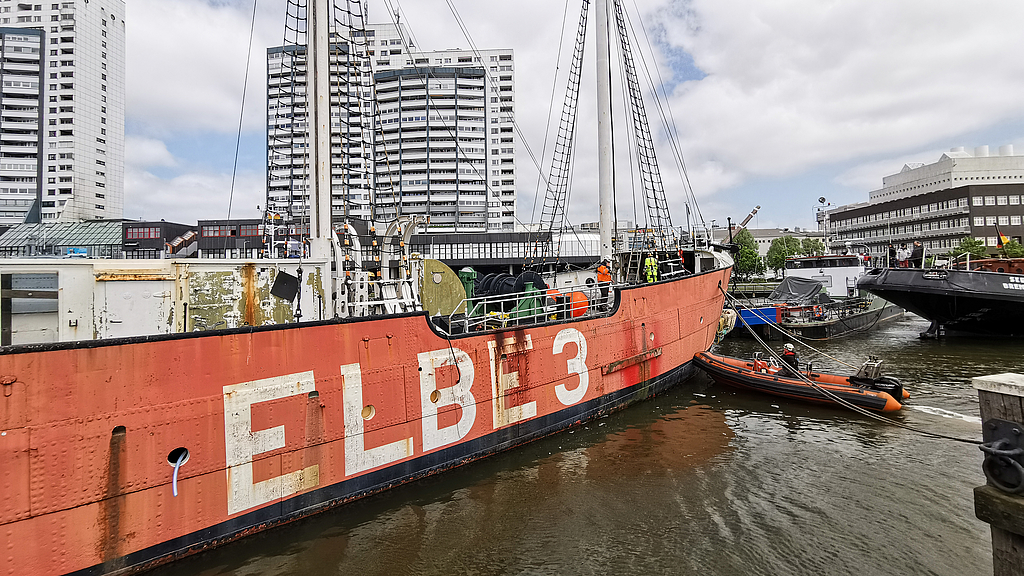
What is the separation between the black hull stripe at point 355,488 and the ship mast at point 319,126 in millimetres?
3818

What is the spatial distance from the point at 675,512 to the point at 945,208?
6717 centimetres

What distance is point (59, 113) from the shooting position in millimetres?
69312

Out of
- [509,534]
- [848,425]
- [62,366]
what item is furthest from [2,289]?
[848,425]

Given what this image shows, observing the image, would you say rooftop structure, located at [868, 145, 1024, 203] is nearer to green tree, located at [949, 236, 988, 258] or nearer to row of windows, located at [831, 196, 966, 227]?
row of windows, located at [831, 196, 966, 227]

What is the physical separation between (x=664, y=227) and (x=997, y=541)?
17.0 metres

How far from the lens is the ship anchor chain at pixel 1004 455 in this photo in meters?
3.62

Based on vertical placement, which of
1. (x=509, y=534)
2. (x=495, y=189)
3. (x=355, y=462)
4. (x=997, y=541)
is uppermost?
(x=495, y=189)

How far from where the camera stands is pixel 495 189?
79938 millimetres

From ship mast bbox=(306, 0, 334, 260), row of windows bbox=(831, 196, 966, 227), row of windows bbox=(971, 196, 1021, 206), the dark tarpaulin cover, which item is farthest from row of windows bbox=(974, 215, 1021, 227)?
ship mast bbox=(306, 0, 334, 260)

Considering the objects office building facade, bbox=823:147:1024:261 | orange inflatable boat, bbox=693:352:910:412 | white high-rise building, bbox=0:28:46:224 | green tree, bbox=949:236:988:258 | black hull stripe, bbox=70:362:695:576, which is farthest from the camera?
white high-rise building, bbox=0:28:46:224

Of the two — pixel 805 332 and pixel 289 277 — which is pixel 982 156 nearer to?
pixel 805 332

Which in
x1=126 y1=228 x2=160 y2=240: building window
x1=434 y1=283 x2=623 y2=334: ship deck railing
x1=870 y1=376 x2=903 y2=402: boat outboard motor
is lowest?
x1=870 y1=376 x2=903 y2=402: boat outboard motor

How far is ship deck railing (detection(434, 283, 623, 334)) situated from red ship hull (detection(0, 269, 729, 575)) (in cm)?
75

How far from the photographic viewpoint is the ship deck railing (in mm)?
10203
